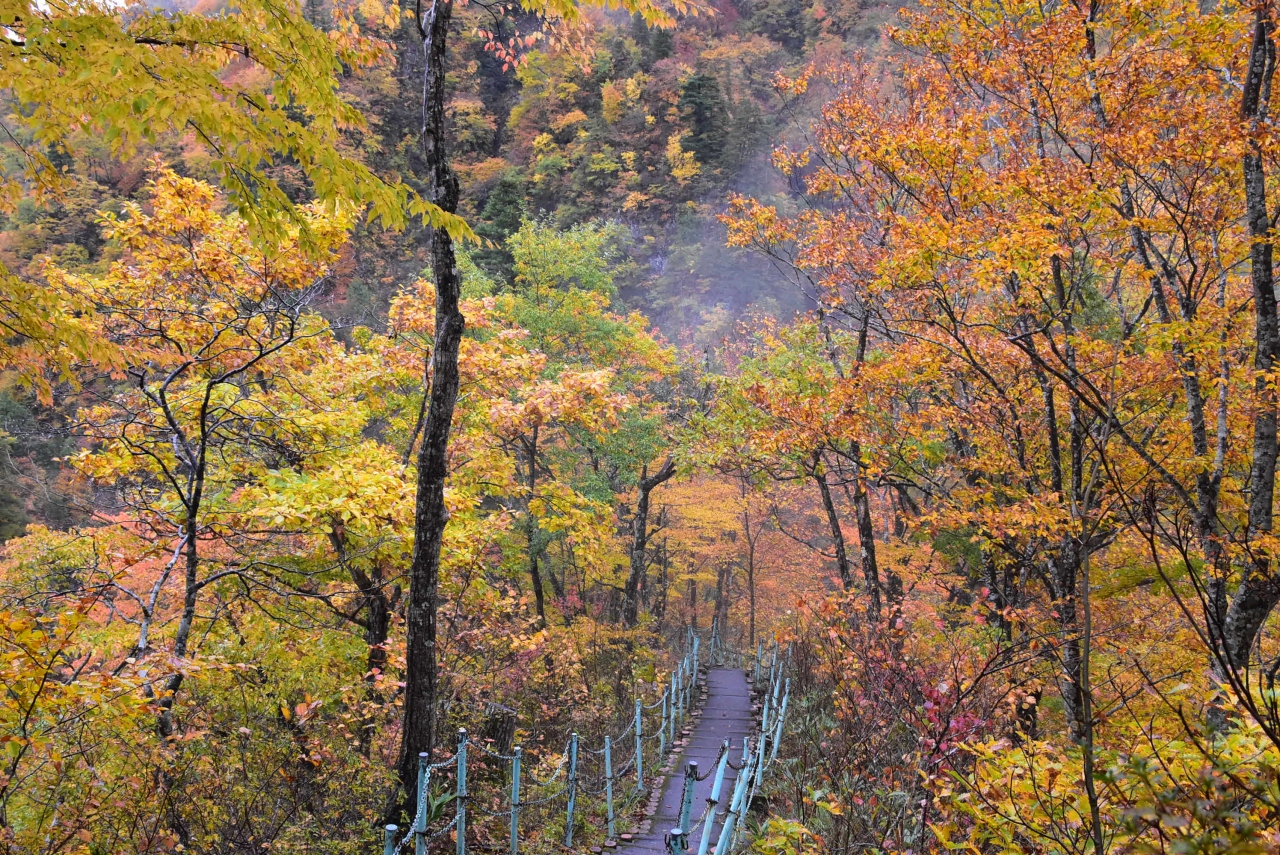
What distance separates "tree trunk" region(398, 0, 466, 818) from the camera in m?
5.16

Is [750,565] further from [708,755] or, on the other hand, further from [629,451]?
[708,755]

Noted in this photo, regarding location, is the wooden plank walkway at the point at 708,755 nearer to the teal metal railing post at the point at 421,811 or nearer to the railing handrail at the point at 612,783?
the railing handrail at the point at 612,783

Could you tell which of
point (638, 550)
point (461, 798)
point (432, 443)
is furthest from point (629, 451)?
point (461, 798)

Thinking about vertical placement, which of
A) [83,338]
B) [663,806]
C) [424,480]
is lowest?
[663,806]

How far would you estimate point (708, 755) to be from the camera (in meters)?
11.0

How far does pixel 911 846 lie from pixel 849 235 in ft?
31.6

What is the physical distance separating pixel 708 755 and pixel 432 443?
818 cm

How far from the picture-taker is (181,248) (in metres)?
8.15

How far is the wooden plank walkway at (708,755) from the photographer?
790 cm

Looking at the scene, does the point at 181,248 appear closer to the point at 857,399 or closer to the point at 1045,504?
the point at 857,399

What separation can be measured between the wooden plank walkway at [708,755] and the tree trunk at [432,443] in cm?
253

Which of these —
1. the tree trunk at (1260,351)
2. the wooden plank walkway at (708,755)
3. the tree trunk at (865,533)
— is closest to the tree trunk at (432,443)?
the wooden plank walkway at (708,755)

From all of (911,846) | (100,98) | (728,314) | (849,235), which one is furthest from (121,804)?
Answer: (728,314)

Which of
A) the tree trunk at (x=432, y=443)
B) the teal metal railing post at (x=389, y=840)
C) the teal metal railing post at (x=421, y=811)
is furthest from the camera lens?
the tree trunk at (x=432, y=443)
